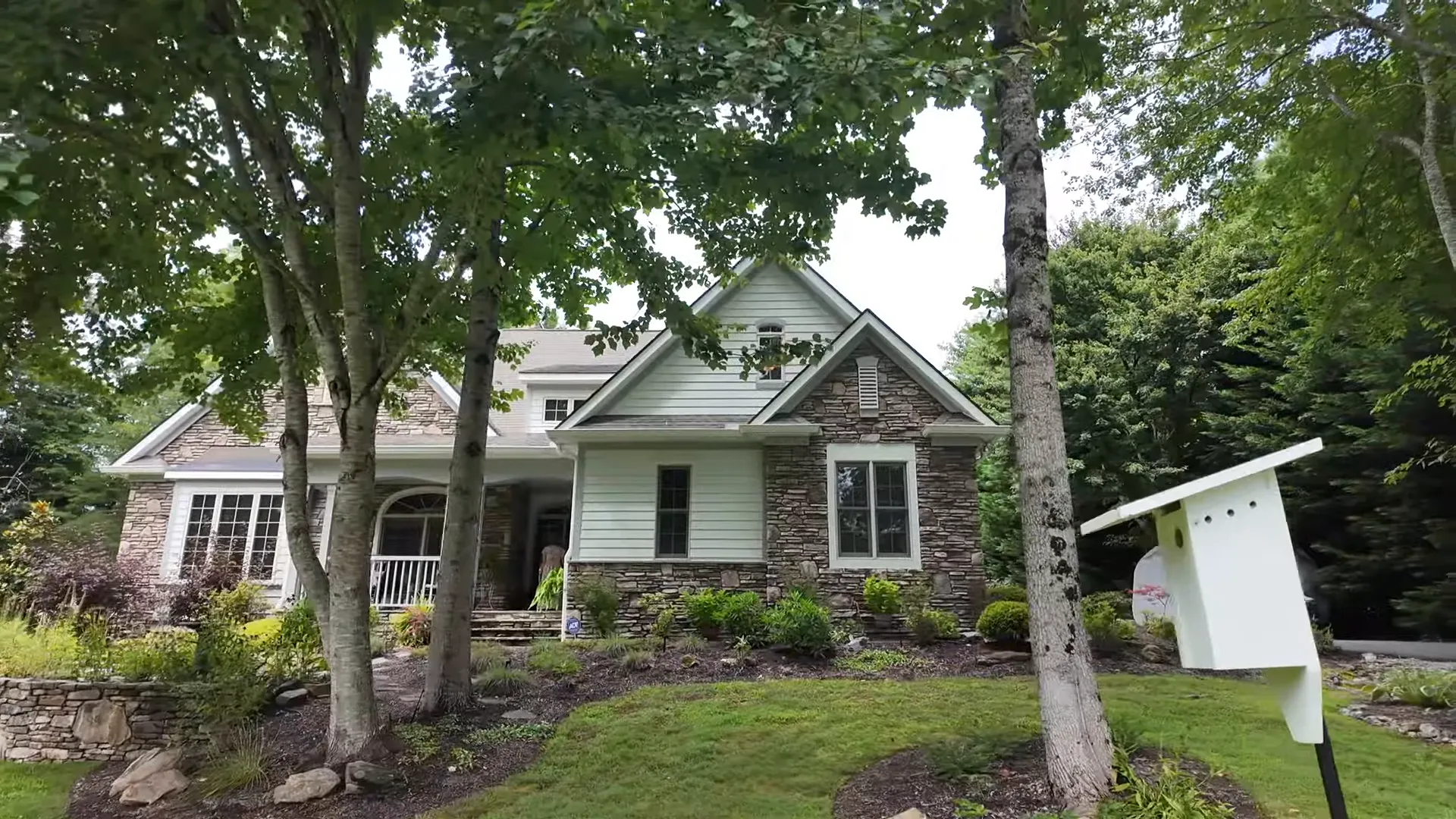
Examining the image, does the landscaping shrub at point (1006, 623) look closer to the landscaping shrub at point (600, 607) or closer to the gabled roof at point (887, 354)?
the gabled roof at point (887, 354)

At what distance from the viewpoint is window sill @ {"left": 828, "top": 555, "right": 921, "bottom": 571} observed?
1170 cm

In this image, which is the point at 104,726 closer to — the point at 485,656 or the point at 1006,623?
the point at 485,656

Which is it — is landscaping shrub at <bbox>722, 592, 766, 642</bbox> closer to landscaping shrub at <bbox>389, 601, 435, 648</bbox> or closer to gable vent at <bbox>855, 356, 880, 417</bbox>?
gable vent at <bbox>855, 356, 880, 417</bbox>

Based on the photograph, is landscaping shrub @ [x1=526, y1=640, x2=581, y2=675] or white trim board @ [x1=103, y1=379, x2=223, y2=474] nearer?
landscaping shrub @ [x1=526, y1=640, x2=581, y2=675]

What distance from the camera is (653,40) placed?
481 cm

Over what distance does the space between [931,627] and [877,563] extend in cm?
163

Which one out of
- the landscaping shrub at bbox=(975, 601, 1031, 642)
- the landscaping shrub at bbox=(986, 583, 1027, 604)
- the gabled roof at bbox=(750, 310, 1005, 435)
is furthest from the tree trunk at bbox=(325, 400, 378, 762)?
the landscaping shrub at bbox=(986, 583, 1027, 604)

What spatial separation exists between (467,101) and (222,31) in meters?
2.73

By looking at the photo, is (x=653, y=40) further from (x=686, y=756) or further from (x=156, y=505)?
(x=156, y=505)

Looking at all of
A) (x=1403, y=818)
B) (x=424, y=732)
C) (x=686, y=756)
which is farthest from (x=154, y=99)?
(x=1403, y=818)

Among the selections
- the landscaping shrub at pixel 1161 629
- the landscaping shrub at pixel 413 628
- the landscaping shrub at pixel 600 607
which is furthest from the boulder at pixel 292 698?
the landscaping shrub at pixel 1161 629

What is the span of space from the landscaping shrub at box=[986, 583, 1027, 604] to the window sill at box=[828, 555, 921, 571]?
118cm

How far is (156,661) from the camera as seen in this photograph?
7.20m

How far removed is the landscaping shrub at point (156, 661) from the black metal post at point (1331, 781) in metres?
8.53
